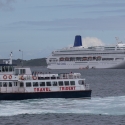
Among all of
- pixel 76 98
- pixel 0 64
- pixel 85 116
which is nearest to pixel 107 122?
pixel 85 116

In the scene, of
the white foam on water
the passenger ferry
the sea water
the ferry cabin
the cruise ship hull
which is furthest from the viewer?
the ferry cabin

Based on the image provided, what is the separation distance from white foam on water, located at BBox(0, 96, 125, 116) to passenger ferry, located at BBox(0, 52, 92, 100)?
177 centimetres

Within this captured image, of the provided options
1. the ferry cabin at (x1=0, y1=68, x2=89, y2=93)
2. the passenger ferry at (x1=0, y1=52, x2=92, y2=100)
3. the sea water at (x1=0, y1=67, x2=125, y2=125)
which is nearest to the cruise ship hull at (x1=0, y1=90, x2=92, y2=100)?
the passenger ferry at (x1=0, y1=52, x2=92, y2=100)

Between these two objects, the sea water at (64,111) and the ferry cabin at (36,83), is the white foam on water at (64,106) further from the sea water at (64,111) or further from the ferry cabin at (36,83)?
the ferry cabin at (36,83)

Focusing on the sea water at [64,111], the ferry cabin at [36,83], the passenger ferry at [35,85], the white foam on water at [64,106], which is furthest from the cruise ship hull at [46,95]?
the white foam on water at [64,106]

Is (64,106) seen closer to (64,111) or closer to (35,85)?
(64,111)

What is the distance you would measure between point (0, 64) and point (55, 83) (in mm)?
6104

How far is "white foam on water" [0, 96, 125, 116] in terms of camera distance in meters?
49.6

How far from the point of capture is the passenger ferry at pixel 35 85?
196ft

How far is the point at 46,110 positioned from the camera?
50344 millimetres

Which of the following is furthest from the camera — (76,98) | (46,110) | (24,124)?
(76,98)

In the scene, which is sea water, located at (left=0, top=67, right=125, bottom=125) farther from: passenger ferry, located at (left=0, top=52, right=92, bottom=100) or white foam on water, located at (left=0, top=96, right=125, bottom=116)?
passenger ferry, located at (left=0, top=52, right=92, bottom=100)

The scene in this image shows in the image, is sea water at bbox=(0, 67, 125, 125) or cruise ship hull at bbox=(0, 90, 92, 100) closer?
sea water at bbox=(0, 67, 125, 125)

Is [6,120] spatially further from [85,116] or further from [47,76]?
[47,76]
